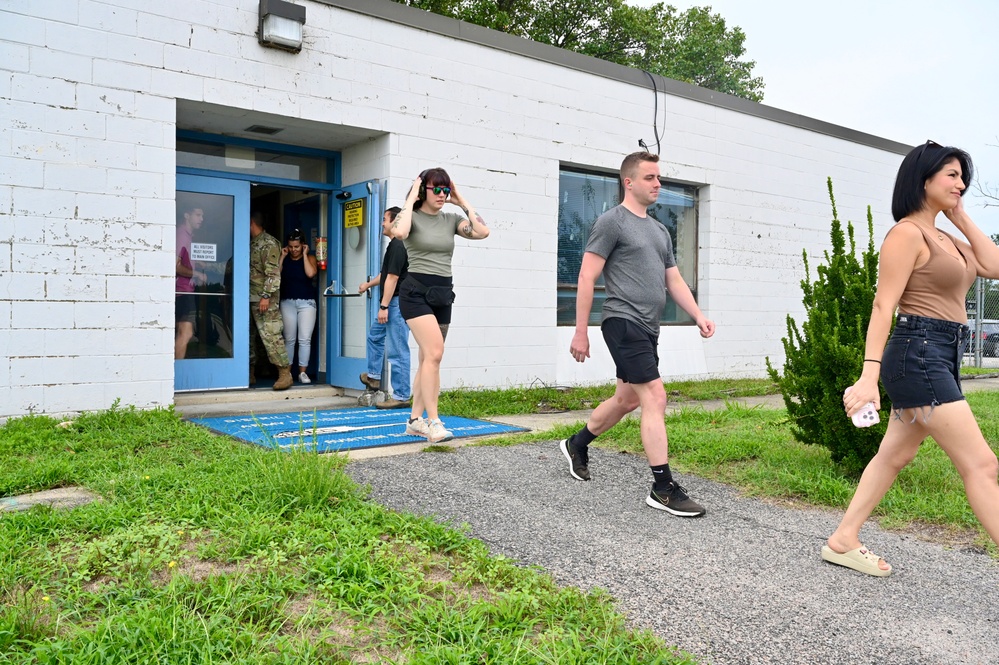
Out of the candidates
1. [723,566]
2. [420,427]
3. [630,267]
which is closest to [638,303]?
[630,267]

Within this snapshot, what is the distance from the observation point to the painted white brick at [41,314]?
21.1 feet

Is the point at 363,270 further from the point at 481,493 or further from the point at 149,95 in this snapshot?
the point at 481,493

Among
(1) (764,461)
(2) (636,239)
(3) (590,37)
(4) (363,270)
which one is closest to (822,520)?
(1) (764,461)

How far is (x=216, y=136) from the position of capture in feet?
27.5

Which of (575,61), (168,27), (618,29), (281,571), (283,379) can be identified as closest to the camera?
(281,571)

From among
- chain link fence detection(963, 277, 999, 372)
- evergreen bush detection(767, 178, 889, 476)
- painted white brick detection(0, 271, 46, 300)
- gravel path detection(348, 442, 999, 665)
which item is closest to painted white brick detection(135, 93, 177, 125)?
painted white brick detection(0, 271, 46, 300)

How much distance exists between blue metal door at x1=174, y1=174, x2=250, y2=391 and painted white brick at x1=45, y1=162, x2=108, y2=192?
125 centimetres

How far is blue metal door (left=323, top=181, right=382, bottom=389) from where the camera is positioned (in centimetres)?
852

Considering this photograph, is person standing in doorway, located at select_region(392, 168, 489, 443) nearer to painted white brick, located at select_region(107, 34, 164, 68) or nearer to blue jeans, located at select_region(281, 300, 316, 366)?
painted white brick, located at select_region(107, 34, 164, 68)

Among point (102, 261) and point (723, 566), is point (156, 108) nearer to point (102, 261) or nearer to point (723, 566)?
point (102, 261)

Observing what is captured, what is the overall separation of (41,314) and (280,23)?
11.1 feet

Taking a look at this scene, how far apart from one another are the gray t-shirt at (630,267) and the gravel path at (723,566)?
1.09 meters

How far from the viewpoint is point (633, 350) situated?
442 cm

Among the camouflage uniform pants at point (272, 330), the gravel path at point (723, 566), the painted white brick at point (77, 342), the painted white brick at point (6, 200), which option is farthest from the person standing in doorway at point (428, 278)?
the camouflage uniform pants at point (272, 330)
